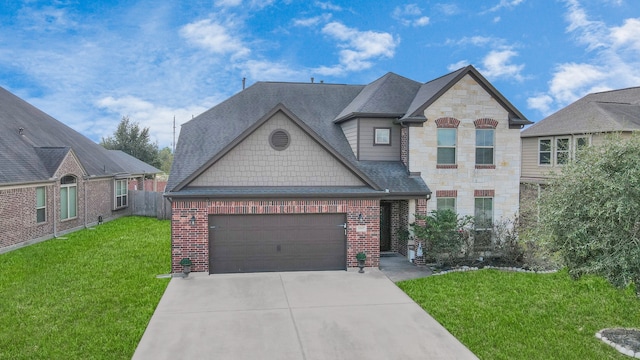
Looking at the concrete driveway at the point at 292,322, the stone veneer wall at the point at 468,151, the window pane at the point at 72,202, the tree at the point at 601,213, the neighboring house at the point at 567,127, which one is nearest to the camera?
the concrete driveway at the point at 292,322

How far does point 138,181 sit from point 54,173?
12.9 m

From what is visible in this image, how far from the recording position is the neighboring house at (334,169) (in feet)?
41.2

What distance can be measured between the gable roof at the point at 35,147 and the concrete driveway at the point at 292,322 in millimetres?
10514

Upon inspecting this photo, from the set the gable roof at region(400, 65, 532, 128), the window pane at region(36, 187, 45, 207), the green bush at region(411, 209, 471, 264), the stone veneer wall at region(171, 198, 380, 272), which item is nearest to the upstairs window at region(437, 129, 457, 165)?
the gable roof at region(400, 65, 532, 128)

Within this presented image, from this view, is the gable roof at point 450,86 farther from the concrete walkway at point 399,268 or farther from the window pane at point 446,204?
the concrete walkway at point 399,268

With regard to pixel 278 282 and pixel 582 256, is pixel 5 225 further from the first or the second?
pixel 582 256

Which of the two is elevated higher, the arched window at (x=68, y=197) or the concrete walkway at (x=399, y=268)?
the arched window at (x=68, y=197)

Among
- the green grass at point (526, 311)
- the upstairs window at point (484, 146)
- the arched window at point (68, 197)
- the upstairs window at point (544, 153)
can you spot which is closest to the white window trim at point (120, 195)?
the arched window at point (68, 197)

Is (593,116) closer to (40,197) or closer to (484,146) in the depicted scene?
(484,146)

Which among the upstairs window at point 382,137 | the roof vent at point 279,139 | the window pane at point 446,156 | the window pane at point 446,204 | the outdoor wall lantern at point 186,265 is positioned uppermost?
the upstairs window at point 382,137

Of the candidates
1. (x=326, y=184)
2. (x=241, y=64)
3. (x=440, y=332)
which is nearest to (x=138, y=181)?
(x=241, y=64)

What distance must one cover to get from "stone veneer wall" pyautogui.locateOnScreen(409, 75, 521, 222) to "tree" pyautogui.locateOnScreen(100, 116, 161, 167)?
4080cm

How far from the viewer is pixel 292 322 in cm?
879

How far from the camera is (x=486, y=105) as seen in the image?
603 inches
